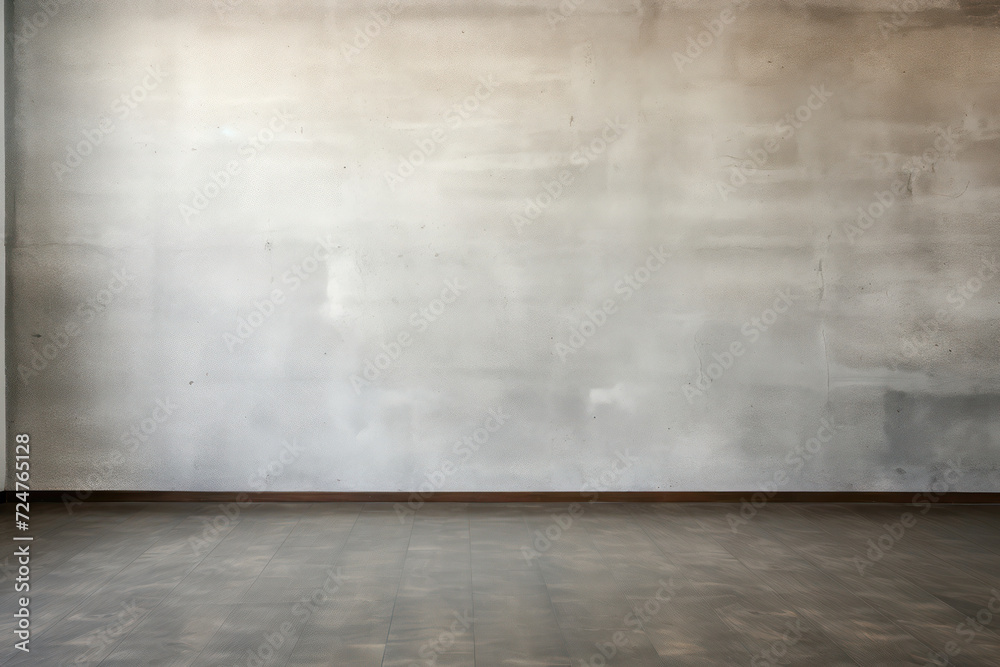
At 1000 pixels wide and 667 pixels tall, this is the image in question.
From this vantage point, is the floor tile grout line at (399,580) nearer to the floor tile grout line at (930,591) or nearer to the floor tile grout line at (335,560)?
the floor tile grout line at (335,560)

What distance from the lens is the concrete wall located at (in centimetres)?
493

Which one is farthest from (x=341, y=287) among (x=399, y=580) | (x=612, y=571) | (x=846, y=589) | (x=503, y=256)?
(x=846, y=589)

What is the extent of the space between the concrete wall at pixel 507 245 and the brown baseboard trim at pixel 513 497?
0.08 m

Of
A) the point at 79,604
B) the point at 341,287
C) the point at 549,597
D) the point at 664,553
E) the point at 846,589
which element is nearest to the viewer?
the point at 79,604

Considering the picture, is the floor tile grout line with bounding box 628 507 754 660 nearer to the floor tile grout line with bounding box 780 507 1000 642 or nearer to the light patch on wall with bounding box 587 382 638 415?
the light patch on wall with bounding box 587 382 638 415

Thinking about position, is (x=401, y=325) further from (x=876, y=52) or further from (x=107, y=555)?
(x=876, y=52)

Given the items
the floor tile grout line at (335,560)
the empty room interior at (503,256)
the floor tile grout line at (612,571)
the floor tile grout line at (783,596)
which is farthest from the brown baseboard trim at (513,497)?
the floor tile grout line at (783,596)

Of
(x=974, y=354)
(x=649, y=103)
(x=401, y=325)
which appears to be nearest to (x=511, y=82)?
(x=649, y=103)

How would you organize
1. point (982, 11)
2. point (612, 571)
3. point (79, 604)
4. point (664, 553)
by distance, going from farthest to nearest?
1. point (982, 11)
2. point (664, 553)
3. point (612, 571)
4. point (79, 604)

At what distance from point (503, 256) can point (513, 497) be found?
4.96ft

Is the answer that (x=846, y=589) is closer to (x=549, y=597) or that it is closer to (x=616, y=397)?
(x=549, y=597)

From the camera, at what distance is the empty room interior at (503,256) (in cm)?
492

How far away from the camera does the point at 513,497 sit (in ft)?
16.3

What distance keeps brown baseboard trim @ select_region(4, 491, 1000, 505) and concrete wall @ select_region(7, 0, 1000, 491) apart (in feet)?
0.25
